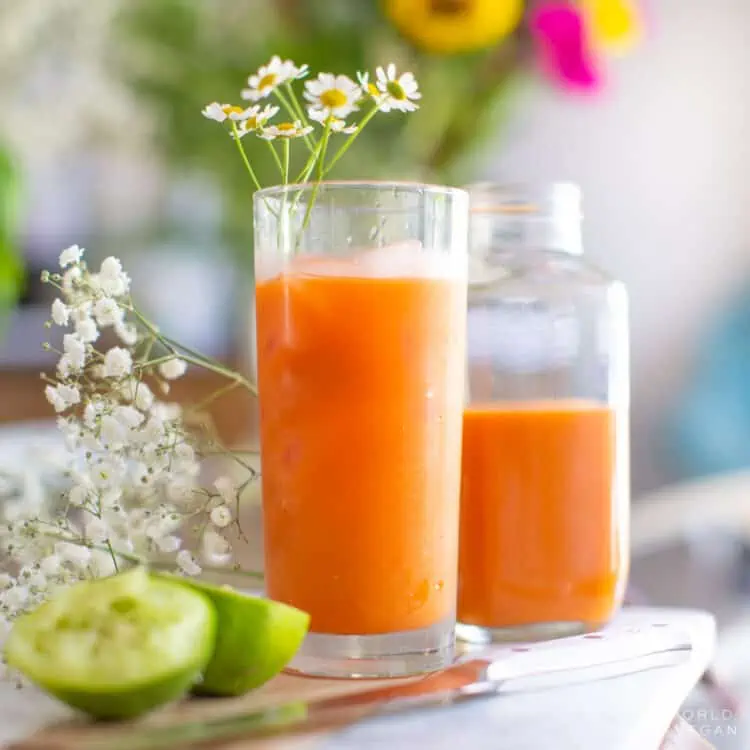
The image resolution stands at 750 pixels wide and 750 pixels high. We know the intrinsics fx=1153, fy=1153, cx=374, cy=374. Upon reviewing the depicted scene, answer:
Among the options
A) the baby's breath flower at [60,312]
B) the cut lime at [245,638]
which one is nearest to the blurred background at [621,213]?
the baby's breath flower at [60,312]

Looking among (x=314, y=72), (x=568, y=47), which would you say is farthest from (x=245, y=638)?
(x=314, y=72)

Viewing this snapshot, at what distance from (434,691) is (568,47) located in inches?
36.9

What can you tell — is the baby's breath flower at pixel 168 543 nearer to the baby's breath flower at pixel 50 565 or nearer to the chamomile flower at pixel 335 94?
the baby's breath flower at pixel 50 565

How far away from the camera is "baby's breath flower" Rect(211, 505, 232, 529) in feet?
2.53

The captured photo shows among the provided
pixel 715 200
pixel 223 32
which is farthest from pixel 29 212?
pixel 715 200

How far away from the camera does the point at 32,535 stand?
2.51 feet

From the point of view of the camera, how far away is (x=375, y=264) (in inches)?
27.3

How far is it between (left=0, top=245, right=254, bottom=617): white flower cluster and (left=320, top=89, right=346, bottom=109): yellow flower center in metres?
0.18

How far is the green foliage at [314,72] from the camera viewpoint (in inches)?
58.9

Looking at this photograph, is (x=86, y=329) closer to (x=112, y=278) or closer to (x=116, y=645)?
(x=112, y=278)

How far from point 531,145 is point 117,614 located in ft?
7.92

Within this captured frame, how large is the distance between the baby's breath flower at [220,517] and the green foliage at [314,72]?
76 centimetres

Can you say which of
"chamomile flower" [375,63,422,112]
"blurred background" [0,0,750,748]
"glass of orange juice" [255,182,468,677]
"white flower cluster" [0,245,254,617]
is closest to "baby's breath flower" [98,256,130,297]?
"white flower cluster" [0,245,254,617]

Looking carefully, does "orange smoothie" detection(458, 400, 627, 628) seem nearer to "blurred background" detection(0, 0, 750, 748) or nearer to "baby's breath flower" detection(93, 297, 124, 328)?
"baby's breath flower" detection(93, 297, 124, 328)
